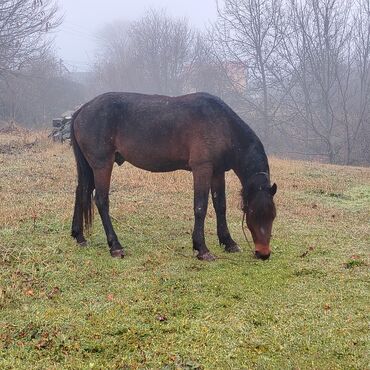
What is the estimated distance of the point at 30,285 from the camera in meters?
3.94

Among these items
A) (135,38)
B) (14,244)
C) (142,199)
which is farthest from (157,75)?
(14,244)

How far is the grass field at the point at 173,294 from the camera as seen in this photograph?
287 cm

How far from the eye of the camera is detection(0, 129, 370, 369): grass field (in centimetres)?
287

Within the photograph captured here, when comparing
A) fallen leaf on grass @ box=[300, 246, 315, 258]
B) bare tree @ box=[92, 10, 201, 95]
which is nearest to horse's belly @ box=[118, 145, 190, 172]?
fallen leaf on grass @ box=[300, 246, 315, 258]

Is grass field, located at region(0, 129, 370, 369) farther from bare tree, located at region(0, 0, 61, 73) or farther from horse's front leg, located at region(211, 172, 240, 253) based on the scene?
bare tree, located at region(0, 0, 61, 73)

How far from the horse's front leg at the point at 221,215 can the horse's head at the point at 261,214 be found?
58cm

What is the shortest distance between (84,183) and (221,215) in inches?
67.6

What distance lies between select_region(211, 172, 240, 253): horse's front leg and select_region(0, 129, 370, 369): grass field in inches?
5.1

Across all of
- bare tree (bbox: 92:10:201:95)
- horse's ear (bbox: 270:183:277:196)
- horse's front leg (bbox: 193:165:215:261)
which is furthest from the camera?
bare tree (bbox: 92:10:201:95)

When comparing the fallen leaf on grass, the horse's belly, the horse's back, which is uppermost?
the horse's back

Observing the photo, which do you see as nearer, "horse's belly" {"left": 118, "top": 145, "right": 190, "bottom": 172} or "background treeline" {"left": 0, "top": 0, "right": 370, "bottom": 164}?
"horse's belly" {"left": 118, "top": 145, "right": 190, "bottom": 172}

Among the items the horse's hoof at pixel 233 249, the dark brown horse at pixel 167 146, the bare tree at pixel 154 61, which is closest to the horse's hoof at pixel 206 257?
the dark brown horse at pixel 167 146

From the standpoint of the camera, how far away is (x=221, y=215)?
5.47 metres

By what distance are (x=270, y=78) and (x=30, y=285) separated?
88.2 feet
